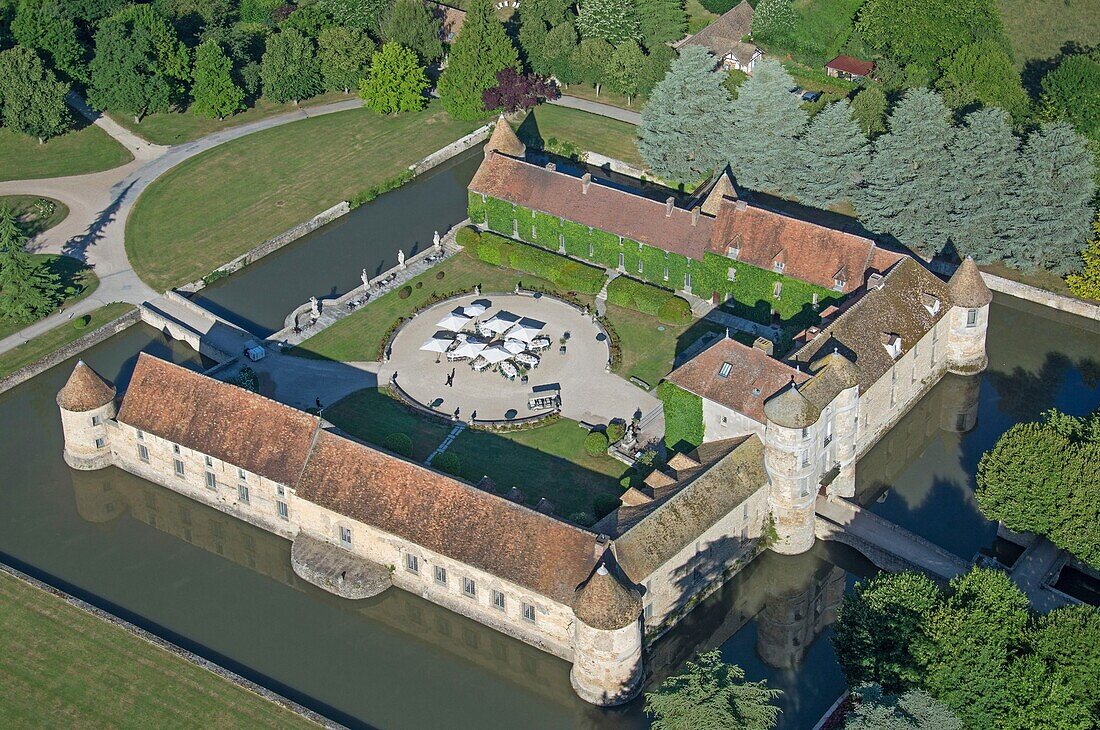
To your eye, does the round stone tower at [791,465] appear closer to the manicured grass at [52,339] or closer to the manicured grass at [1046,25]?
the manicured grass at [52,339]

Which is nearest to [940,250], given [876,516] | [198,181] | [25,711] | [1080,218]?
[1080,218]

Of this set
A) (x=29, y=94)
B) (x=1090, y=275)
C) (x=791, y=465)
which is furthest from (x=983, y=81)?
(x=29, y=94)

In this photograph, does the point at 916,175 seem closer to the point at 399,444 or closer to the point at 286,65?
the point at 399,444

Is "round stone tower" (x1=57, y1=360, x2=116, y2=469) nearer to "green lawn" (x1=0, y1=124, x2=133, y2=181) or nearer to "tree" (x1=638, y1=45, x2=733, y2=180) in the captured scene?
"green lawn" (x1=0, y1=124, x2=133, y2=181)

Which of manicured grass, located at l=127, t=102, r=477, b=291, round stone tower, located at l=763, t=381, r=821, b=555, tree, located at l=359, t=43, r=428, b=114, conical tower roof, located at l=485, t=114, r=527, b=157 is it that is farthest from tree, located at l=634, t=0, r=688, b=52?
round stone tower, located at l=763, t=381, r=821, b=555

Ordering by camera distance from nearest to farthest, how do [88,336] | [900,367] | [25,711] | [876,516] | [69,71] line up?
1. [25,711]
2. [876,516]
3. [900,367]
4. [88,336]
5. [69,71]

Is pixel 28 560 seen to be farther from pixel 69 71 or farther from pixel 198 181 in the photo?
pixel 69 71
